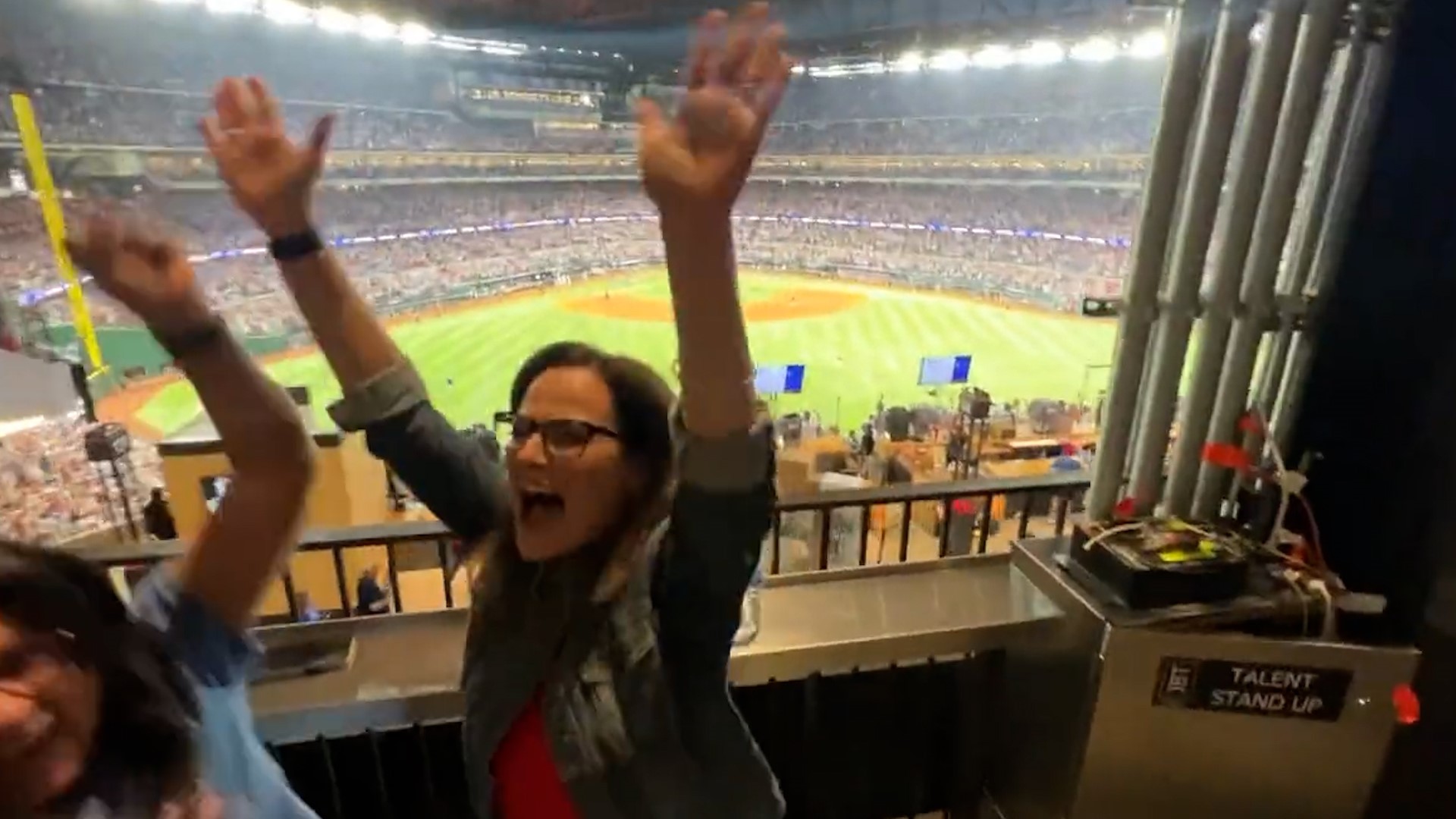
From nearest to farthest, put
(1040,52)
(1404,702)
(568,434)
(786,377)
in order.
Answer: (568,434) → (1404,702) → (1040,52) → (786,377)

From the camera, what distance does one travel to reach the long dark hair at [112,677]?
0.65 metres

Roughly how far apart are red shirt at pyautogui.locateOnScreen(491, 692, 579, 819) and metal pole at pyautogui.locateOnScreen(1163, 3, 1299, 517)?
3.65 feet

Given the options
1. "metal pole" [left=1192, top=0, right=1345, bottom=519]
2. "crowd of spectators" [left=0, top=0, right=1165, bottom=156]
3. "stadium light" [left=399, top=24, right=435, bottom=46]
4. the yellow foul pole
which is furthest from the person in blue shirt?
"stadium light" [left=399, top=24, right=435, bottom=46]

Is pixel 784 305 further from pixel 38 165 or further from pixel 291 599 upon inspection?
pixel 291 599

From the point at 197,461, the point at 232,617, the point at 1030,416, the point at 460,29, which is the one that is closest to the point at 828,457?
the point at 1030,416

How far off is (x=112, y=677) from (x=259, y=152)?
1.60 feet

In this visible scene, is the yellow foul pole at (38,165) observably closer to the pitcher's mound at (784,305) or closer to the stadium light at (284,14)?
the stadium light at (284,14)

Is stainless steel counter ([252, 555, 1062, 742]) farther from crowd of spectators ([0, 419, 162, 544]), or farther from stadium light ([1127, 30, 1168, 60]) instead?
crowd of spectators ([0, 419, 162, 544])

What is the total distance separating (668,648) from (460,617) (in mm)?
904

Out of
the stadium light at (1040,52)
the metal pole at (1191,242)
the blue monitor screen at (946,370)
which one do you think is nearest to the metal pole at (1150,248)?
the metal pole at (1191,242)

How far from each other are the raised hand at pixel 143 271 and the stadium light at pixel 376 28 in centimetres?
170

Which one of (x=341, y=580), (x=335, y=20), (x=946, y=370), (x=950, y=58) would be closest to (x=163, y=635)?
(x=341, y=580)

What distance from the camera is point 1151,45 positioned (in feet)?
4.48

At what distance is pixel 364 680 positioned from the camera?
140 centimetres
